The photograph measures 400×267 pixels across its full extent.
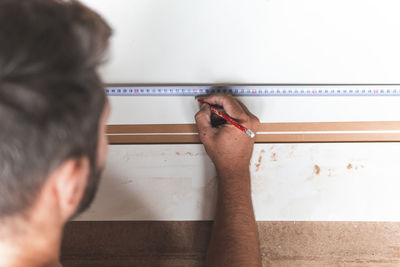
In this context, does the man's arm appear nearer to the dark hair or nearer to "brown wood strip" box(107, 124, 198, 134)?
"brown wood strip" box(107, 124, 198, 134)

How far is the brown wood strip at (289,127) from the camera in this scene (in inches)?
35.6

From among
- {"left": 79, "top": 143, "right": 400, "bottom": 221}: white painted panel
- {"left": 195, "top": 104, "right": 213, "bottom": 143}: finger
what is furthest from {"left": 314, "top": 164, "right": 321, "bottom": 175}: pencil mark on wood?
{"left": 195, "top": 104, "right": 213, "bottom": 143}: finger

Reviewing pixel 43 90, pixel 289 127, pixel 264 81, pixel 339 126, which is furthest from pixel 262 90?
pixel 43 90

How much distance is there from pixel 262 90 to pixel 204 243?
19.9 inches

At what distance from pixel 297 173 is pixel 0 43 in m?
0.80

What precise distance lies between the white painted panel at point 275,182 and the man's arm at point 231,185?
42mm

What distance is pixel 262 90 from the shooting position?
90cm

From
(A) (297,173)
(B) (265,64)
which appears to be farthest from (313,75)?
(A) (297,173)

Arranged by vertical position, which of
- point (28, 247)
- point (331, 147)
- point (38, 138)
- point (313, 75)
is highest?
point (313, 75)

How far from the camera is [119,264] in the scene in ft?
3.11

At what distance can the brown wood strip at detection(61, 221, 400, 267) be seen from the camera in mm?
935

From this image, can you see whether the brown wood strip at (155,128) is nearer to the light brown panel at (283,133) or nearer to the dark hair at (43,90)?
the light brown panel at (283,133)

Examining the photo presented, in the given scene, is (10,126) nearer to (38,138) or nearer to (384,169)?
(38,138)

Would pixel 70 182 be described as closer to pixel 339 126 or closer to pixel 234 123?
pixel 234 123
